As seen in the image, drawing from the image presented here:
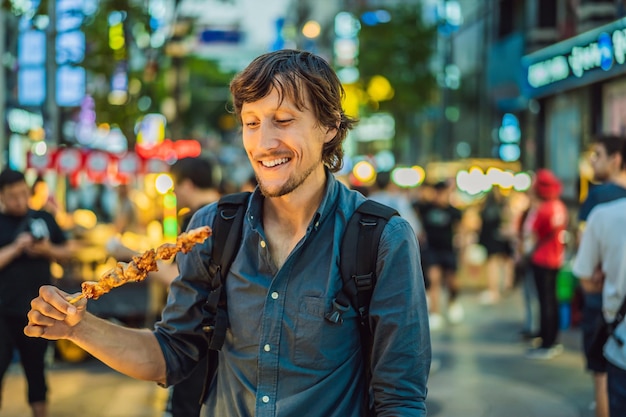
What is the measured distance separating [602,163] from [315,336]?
17.3 ft

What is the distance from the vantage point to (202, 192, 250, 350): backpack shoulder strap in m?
2.79

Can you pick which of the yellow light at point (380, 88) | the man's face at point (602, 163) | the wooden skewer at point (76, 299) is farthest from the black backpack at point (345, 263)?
the yellow light at point (380, 88)

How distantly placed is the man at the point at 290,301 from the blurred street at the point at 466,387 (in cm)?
638

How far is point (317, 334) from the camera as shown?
2682 millimetres

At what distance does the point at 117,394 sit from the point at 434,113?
3776 centimetres

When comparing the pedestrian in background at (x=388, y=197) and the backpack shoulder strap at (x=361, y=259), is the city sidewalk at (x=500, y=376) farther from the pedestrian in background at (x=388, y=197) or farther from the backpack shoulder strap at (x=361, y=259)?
the backpack shoulder strap at (x=361, y=259)

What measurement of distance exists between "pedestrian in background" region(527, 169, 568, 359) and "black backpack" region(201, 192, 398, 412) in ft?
31.3

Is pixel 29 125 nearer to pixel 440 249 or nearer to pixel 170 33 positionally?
pixel 170 33

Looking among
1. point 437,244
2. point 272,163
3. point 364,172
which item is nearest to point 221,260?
point 272,163

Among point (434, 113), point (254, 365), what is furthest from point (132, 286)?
point (434, 113)

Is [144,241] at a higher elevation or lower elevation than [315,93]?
lower

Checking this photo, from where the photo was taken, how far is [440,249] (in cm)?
1451

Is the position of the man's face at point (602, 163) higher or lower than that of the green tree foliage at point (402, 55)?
lower

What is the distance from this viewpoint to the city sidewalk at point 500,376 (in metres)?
9.26
